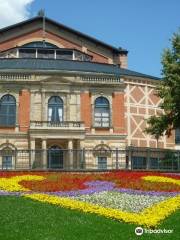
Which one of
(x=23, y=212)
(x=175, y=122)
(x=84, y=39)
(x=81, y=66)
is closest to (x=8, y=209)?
(x=23, y=212)

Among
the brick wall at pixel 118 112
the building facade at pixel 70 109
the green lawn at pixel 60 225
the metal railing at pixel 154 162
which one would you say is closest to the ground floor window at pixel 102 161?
the building facade at pixel 70 109

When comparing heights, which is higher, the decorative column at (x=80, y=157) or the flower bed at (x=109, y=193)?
the decorative column at (x=80, y=157)

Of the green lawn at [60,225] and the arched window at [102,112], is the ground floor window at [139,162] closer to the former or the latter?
the arched window at [102,112]

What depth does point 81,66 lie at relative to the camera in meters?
52.1

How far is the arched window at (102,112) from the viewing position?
48.1 meters

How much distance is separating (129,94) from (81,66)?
597 cm

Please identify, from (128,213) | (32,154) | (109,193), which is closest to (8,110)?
(32,154)

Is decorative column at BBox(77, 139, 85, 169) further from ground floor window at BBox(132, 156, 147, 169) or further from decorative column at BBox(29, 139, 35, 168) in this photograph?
ground floor window at BBox(132, 156, 147, 169)

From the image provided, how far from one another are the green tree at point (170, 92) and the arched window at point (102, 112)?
10.2m

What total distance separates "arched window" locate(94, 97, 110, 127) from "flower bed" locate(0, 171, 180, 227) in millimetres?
20599

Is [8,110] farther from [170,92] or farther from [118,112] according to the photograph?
[170,92]

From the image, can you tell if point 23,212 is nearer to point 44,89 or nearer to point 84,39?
point 44,89

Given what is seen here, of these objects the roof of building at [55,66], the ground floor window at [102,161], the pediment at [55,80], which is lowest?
the ground floor window at [102,161]

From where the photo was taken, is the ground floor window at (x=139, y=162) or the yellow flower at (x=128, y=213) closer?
the yellow flower at (x=128, y=213)
